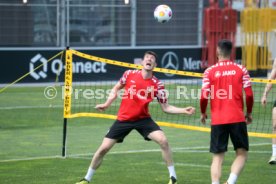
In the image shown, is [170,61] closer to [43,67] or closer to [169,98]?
[43,67]

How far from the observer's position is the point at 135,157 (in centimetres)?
1533

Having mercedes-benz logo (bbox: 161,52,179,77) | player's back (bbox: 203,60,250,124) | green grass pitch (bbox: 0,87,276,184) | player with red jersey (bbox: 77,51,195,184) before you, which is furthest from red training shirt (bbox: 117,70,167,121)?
mercedes-benz logo (bbox: 161,52,179,77)

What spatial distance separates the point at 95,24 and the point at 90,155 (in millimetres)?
16842

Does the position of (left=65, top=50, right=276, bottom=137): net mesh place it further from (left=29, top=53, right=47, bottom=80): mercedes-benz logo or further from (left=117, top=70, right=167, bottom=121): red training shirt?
(left=117, top=70, right=167, bottom=121): red training shirt

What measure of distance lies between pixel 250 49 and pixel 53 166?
19.9m

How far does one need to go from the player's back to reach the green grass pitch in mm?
1639

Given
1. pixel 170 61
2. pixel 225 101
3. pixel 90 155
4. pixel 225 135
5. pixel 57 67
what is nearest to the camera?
pixel 225 101

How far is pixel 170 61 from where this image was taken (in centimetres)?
3164

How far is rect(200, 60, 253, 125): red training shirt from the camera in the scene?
11.4m

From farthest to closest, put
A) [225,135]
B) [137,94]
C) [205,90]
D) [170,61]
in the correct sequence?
[170,61]
[137,94]
[225,135]
[205,90]

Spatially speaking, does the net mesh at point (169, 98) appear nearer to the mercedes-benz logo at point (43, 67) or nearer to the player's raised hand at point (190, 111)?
the mercedes-benz logo at point (43, 67)

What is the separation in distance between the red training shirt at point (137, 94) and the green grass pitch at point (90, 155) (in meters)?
1.07

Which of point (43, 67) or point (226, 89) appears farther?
point (43, 67)

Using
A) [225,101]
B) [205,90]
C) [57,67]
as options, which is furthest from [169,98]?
[205,90]
